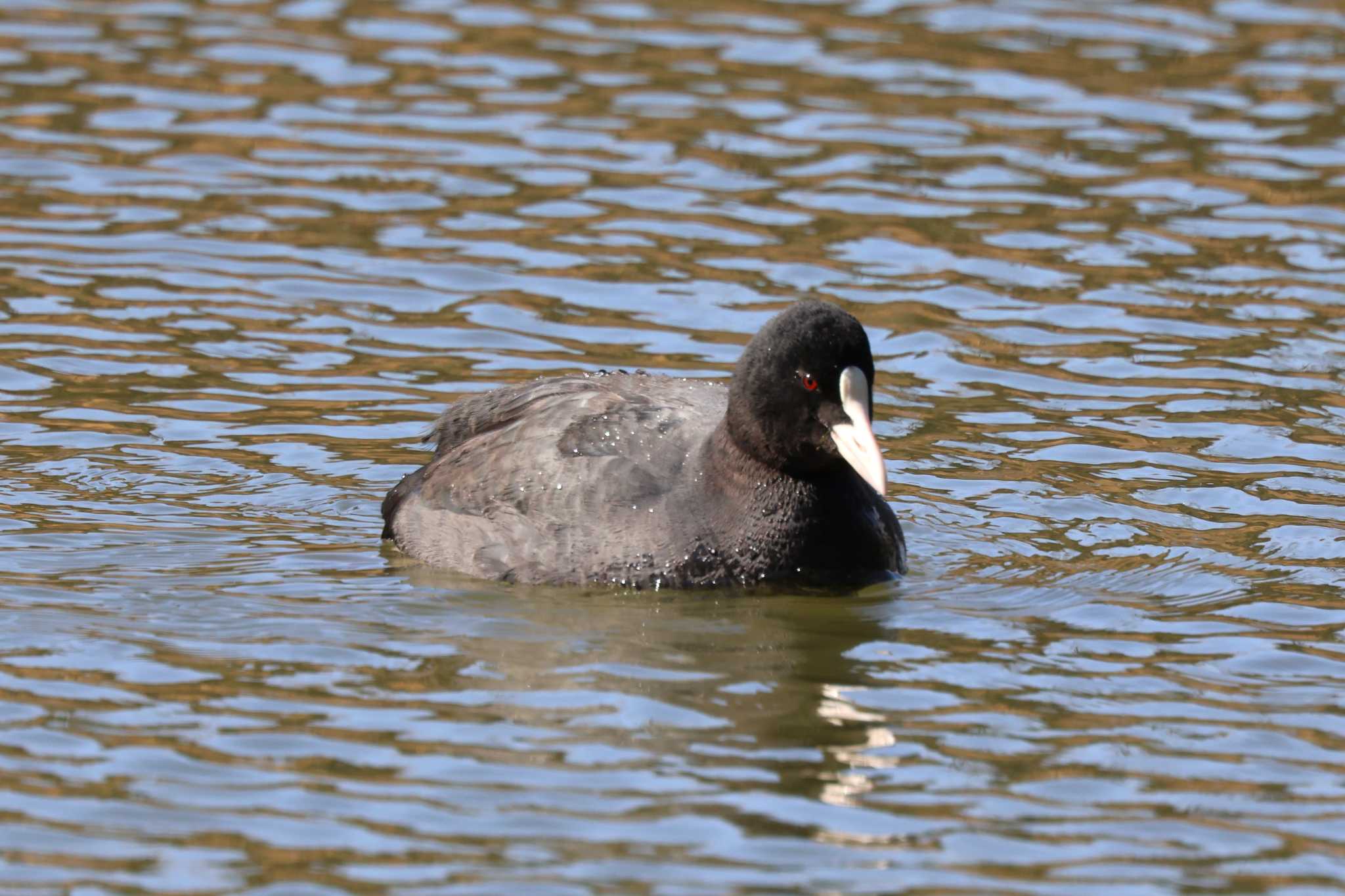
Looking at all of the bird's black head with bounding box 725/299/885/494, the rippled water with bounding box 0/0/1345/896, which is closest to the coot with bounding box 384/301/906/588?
the bird's black head with bounding box 725/299/885/494

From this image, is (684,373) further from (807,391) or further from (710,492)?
(807,391)

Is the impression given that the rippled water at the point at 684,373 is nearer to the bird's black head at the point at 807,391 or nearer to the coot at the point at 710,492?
the coot at the point at 710,492

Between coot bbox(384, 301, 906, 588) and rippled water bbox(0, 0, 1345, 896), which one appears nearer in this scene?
rippled water bbox(0, 0, 1345, 896)

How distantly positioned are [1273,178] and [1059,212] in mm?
1527

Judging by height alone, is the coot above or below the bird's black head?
below

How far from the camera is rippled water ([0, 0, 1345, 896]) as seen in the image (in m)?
6.81

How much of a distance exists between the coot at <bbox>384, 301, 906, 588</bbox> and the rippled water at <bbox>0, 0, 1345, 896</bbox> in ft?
0.56

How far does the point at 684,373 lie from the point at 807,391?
111 inches

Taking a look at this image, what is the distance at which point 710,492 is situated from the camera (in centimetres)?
914

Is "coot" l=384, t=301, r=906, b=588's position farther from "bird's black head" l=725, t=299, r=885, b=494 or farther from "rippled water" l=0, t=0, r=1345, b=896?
"rippled water" l=0, t=0, r=1345, b=896

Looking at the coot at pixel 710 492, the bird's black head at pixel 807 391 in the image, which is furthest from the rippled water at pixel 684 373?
the bird's black head at pixel 807 391

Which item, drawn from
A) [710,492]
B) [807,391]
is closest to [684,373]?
[710,492]

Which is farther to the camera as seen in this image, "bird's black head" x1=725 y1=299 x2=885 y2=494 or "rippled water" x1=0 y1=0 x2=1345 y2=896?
Answer: "bird's black head" x1=725 y1=299 x2=885 y2=494

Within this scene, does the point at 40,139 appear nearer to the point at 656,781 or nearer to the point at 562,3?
the point at 562,3
